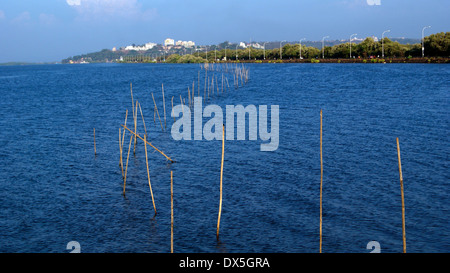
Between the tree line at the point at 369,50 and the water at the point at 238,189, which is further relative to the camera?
the tree line at the point at 369,50

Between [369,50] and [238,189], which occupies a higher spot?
[369,50]

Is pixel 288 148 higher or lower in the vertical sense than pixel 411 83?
lower

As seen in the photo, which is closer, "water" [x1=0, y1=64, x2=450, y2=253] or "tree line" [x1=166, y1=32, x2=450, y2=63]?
"water" [x1=0, y1=64, x2=450, y2=253]

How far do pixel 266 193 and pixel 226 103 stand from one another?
90.0 ft

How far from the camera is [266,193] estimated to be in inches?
702

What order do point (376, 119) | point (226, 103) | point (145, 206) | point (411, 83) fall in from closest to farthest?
point (145, 206) → point (376, 119) → point (226, 103) → point (411, 83)

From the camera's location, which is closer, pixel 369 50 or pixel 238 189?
pixel 238 189

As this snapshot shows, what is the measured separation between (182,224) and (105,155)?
10.5m

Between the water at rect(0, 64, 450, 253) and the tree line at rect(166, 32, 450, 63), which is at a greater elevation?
the tree line at rect(166, 32, 450, 63)

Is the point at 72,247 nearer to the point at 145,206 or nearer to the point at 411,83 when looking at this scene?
the point at 145,206

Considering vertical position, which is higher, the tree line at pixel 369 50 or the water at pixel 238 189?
the tree line at pixel 369 50
